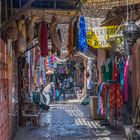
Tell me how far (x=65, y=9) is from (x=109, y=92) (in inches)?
202

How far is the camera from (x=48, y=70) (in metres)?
41.1

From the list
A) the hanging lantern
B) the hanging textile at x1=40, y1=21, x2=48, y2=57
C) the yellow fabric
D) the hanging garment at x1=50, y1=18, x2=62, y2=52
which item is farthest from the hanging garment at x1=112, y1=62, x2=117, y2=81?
the hanging lantern

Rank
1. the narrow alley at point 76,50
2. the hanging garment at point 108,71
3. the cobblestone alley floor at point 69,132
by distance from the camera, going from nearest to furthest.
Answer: the narrow alley at point 76,50
the cobblestone alley floor at point 69,132
the hanging garment at point 108,71

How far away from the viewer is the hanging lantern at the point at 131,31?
887 centimetres

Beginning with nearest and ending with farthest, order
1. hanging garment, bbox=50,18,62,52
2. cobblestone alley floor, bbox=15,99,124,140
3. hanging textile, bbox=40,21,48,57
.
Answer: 1. hanging textile, bbox=40,21,48,57
2. hanging garment, bbox=50,18,62,52
3. cobblestone alley floor, bbox=15,99,124,140

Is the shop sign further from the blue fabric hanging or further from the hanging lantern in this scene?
the hanging lantern

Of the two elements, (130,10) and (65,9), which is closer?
(65,9)

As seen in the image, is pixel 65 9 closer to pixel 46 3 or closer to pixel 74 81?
pixel 46 3

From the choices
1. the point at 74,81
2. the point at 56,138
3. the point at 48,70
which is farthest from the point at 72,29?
the point at 74,81

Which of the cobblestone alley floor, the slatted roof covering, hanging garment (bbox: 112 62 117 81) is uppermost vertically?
the slatted roof covering

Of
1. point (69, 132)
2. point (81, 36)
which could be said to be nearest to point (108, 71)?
point (69, 132)

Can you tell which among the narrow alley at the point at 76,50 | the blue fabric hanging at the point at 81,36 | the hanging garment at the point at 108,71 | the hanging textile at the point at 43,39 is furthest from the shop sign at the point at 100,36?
the hanging textile at the point at 43,39

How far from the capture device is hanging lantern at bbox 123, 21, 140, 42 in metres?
8.87

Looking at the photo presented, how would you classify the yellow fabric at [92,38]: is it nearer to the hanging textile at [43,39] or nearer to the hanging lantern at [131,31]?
the hanging textile at [43,39]
